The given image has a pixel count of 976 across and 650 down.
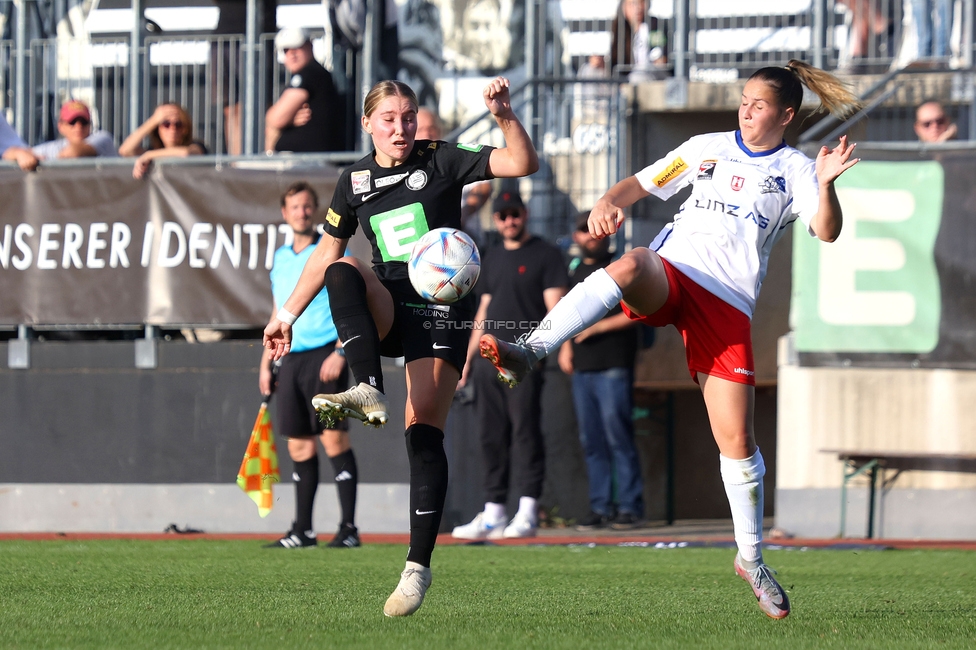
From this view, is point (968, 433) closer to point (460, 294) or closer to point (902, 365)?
point (902, 365)

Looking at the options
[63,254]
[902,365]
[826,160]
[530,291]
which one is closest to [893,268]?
[902,365]

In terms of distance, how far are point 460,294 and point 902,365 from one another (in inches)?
237

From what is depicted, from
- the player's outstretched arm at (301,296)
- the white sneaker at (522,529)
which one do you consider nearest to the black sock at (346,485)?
the white sneaker at (522,529)

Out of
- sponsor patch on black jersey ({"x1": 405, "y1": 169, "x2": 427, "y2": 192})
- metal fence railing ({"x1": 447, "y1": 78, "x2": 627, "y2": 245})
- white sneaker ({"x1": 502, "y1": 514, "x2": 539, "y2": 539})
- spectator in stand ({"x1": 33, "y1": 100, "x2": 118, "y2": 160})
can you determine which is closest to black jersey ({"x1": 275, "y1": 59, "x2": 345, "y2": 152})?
metal fence railing ({"x1": 447, "y1": 78, "x2": 627, "y2": 245})

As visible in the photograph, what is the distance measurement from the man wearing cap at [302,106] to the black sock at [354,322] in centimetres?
658

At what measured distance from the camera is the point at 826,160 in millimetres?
5344

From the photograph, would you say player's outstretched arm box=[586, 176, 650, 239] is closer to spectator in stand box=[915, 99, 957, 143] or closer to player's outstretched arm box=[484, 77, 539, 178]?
player's outstretched arm box=[484, 77, 539, 178]

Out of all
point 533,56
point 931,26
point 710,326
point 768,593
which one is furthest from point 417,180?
point 931,26

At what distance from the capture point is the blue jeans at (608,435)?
35.4 feet

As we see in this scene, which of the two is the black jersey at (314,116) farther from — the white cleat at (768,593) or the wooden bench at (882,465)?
the white cleat at (768,593)

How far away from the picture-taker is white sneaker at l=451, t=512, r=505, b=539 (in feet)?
33.8

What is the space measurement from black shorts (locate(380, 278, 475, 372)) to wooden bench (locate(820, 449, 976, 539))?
5738 mm

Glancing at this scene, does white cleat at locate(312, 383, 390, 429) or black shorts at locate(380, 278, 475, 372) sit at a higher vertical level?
black shorts at locate(380, 278, 475, 372)

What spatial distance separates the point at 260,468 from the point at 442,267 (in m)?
4.49
